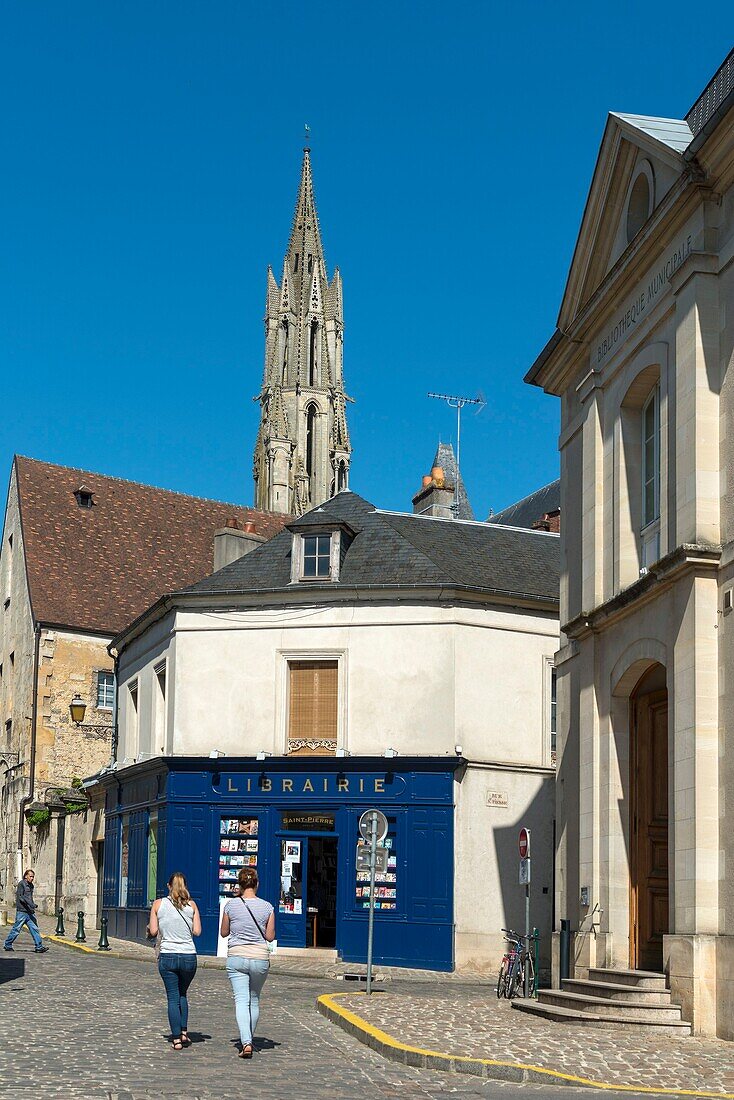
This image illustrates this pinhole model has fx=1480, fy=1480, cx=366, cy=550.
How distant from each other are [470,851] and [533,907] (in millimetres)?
1596

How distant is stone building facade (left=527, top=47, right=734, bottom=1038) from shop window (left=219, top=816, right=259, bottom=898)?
323 inches

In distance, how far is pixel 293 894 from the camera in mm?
25547

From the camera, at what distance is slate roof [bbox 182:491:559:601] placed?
26219mm

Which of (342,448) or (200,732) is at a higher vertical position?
(342,448)

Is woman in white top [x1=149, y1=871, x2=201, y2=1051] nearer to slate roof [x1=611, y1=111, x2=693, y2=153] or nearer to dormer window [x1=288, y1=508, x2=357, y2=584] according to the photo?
slate roof [x1=611, y1=111, x2=693, y2=153]

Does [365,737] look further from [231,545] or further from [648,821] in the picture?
[648,821]

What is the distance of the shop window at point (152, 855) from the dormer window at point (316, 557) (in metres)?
5.50

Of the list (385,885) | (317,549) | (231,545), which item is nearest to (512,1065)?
(385,885)

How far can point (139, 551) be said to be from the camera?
4356 cm

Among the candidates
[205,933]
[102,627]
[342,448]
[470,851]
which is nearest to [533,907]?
[470,851]

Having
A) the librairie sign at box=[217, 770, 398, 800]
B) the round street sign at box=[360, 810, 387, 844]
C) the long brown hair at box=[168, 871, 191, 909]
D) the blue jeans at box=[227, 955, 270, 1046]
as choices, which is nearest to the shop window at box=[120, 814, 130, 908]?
the librairie sign at box=[217, 770, 398, 800]

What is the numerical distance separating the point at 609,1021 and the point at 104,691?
27675 mm

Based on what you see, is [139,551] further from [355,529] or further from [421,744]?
[421,744]

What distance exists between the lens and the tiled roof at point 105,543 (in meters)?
40.6
